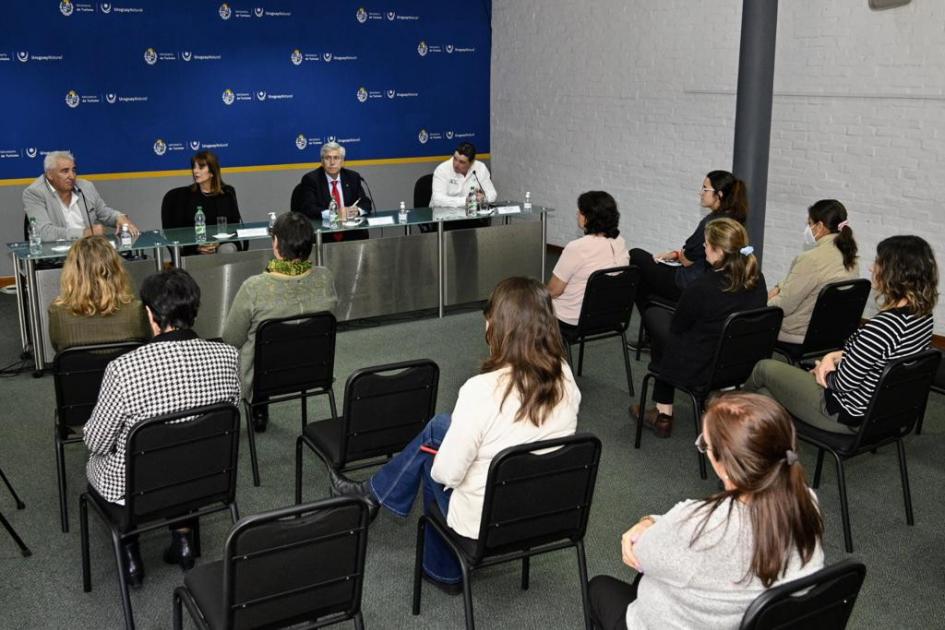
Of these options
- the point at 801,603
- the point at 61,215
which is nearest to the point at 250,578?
the point at 801,603

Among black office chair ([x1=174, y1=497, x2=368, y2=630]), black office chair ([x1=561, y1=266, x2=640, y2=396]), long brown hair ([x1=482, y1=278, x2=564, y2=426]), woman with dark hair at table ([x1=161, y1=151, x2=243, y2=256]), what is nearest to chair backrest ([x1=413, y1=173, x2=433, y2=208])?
woman with dark hair at table ([x1=161, y1=151, x2=243, y2=256])

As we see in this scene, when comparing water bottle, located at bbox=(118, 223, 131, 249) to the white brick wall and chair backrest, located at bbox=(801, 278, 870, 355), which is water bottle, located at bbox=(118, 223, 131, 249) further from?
the white brick wall

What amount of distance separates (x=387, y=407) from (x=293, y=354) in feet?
2.50

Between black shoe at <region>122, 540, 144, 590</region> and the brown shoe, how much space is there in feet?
7.82

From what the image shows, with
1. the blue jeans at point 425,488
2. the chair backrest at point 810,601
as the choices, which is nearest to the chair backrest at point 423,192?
the blue jeans at point 425,488

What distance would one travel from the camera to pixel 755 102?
6.14 meters

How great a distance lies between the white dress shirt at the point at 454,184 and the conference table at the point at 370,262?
188 millimetres

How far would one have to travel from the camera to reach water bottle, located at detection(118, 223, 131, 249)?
5577mm

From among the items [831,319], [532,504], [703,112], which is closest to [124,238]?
[532,504]

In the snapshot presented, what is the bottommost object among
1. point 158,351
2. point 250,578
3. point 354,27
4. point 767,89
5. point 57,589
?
point 57,589

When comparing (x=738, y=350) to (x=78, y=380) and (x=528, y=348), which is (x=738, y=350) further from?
(x=78, y=380)

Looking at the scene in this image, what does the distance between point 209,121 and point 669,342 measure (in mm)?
5782

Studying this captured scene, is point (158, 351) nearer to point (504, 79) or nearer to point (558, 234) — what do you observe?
point (558, 234)

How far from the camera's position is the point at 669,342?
425cm
